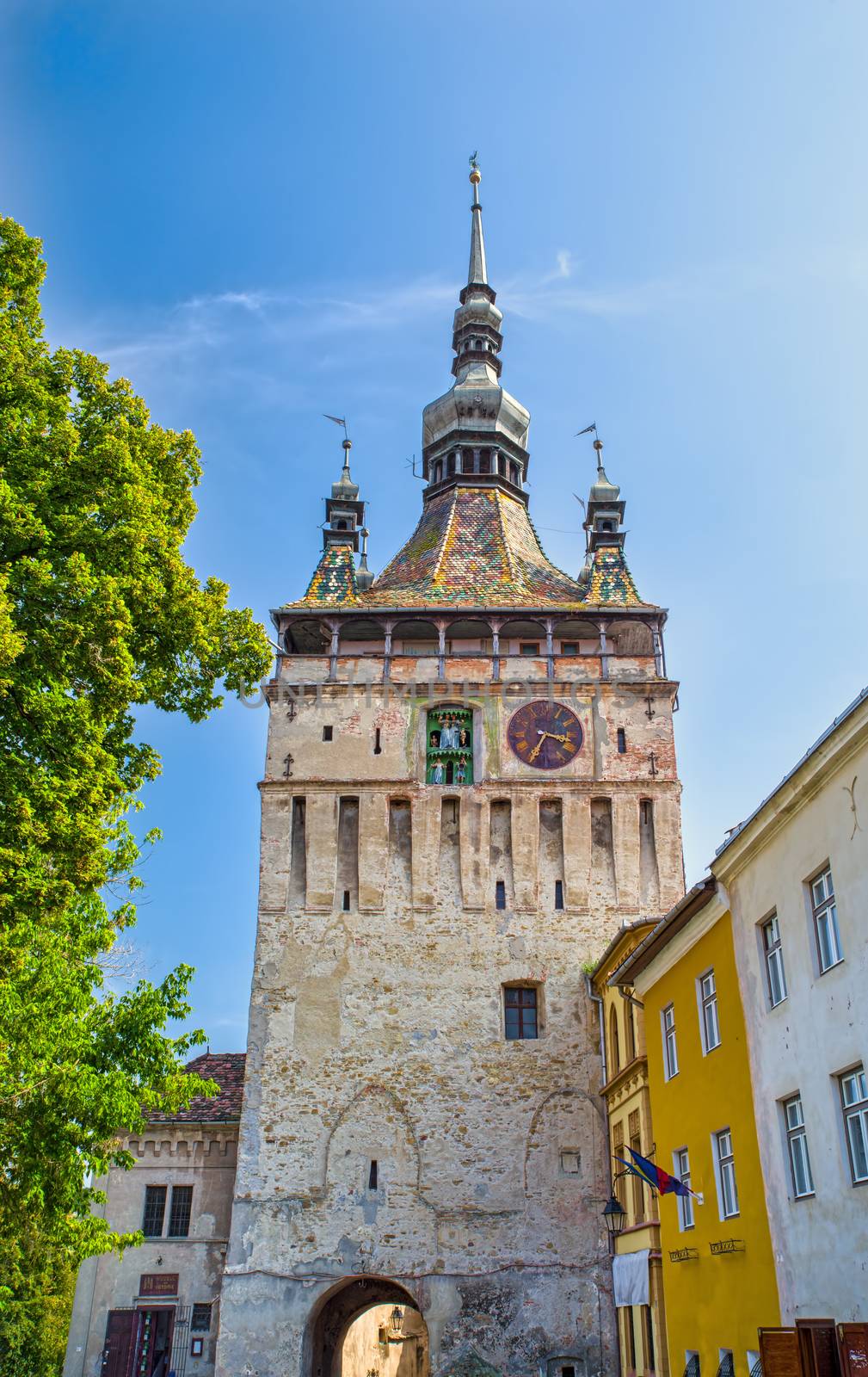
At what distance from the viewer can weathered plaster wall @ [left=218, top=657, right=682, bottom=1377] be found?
22.6 meters

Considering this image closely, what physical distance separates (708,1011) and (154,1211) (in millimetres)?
14754

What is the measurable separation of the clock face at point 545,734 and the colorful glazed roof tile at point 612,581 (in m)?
3.77

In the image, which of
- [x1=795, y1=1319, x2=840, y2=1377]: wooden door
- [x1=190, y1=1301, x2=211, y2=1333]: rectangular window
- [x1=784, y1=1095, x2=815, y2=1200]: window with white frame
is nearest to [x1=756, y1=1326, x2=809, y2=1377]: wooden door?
[x1=795, y1=1319, x2=840, y2=1377]: wooden door

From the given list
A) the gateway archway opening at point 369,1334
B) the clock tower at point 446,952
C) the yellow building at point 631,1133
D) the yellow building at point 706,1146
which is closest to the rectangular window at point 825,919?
the yellow building at point 706,1146

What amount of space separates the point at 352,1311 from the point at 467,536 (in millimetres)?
19721

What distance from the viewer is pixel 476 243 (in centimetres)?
4581

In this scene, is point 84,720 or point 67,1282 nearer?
point 84,720

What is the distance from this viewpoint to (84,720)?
10.9 metres

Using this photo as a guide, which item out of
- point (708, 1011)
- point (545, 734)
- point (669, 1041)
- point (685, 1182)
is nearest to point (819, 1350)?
point (708, 1011)

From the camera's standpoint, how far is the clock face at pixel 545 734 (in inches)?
1081

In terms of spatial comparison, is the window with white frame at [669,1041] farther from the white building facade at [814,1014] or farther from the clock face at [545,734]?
the clock face at [545,734]

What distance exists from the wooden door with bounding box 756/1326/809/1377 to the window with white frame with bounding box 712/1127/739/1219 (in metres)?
4.58

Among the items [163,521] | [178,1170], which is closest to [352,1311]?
[178,1170]

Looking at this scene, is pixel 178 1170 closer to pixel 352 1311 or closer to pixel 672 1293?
pixel 352 1311
